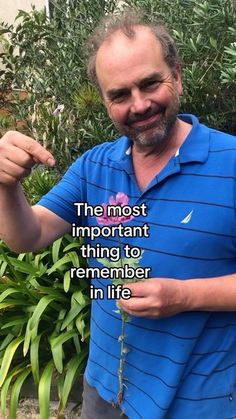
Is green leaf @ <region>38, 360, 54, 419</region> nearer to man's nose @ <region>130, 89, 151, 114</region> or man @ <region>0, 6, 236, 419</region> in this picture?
man @ <region>0, 6, 236, 419</region>

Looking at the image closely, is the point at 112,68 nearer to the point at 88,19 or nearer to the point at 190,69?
the point at 190,69

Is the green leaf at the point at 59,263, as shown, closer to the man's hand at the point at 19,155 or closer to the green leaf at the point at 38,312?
the green leaf at the point at 38,312

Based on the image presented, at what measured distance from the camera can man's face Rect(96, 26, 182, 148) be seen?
162 cm

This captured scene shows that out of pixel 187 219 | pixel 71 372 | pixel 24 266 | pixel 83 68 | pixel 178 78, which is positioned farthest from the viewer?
pixel 83 68

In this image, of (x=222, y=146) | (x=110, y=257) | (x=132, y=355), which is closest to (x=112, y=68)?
(x=222, y=146)

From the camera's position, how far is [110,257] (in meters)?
1.57

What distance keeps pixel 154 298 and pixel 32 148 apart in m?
0.55

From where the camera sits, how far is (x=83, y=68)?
4.21m

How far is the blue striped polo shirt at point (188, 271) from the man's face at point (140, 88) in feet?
0.38

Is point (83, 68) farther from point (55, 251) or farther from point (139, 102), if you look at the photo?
point (139, 102)

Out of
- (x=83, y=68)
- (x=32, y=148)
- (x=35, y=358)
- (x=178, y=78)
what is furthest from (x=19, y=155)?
(x=83, y=68)

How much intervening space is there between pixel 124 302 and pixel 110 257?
197 mm

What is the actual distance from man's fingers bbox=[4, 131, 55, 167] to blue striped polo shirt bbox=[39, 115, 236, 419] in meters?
0.42

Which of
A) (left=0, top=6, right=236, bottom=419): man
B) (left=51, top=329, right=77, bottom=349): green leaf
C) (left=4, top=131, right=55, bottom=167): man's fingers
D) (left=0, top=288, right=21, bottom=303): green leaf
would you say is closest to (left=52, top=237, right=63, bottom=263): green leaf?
(left=0, top=288, right=21, bottom=303): green leaf
